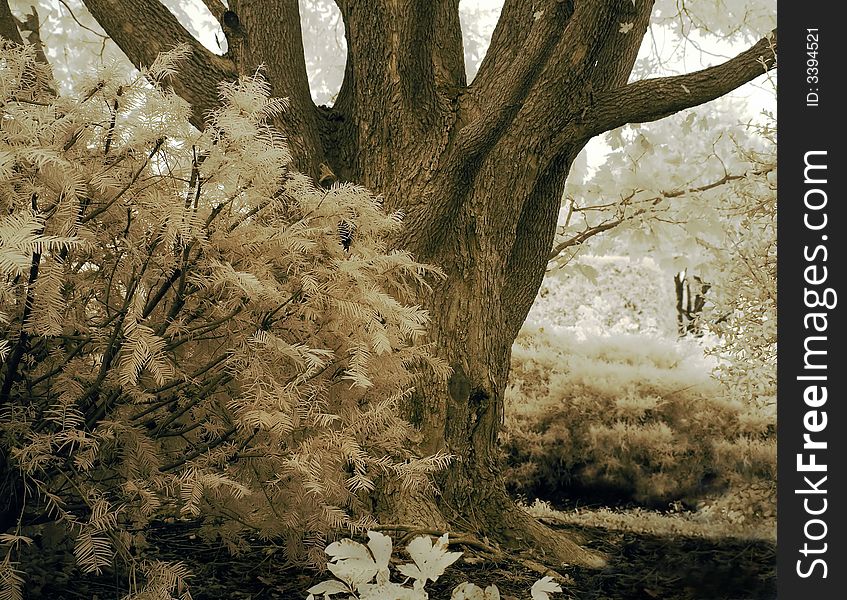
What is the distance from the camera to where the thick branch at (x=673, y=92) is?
Answer: 129 inches

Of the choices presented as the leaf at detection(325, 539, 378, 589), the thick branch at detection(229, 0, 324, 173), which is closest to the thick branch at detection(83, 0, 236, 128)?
the thick branch at detection(229, 0, 324, 173)

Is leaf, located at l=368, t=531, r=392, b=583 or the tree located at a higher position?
the tree

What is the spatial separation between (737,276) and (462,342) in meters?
1.67

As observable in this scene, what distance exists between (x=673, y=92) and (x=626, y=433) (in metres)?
3.25

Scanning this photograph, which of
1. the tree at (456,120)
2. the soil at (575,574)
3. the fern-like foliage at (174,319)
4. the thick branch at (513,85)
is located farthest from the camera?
the tree at (456,120)

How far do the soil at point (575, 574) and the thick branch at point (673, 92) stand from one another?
1.95 metres

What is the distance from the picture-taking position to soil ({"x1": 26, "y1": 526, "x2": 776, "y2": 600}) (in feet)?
8.01

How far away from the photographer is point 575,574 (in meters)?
3.36

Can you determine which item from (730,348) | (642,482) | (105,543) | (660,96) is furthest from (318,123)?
(642,482)

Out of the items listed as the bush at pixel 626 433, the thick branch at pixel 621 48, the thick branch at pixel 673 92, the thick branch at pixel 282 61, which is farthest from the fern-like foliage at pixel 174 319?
the bush at pixel 626 433

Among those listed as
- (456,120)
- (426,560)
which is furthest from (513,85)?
Result: (426,560)

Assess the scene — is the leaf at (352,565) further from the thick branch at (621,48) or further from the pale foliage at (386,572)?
the thick branch at (621,48)

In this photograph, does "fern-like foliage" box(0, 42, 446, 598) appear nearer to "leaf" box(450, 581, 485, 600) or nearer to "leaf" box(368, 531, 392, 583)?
"leaf" box(368, 531, 392, 583)
